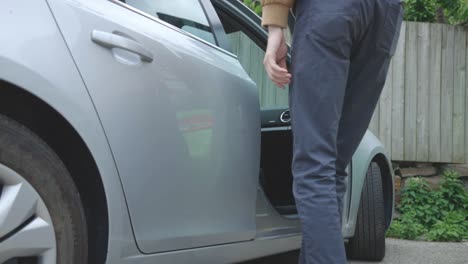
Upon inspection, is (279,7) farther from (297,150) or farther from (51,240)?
(51,240)

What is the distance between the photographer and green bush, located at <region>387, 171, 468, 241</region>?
4.57m

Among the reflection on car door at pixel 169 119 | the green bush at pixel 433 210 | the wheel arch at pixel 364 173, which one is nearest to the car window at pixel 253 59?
the green bush at pixel 433 210

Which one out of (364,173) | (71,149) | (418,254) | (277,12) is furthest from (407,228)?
(71,149)

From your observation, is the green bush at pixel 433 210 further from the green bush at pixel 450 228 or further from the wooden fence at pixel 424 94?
the wooden fence at pixel 424 94

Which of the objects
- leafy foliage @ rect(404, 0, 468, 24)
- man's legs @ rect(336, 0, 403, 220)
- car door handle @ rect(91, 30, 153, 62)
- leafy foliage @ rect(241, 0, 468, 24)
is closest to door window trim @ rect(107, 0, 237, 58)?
car door handle @ rect(91, 30, 153, 62)

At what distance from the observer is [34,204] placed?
136 cm

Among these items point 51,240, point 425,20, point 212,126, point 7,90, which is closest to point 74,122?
point 7,90

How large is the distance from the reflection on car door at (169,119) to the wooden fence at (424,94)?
327cm

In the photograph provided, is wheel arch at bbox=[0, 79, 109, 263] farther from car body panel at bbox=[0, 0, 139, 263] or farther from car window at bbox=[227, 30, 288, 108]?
car window at bbox=[227, 30, 288, 108]

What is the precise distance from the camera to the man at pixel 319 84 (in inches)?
67.5

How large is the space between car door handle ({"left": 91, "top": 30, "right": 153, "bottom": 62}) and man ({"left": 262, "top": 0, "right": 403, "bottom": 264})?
0.40 metres

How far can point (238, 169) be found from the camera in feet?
6.94

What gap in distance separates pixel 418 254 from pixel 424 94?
6.75ft

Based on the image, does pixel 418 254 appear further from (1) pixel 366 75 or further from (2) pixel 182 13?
(2) pixel 182 13
